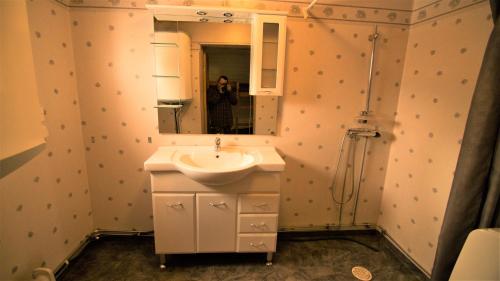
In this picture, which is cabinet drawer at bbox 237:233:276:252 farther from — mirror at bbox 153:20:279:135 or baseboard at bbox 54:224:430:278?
mirror at bbox 153:20:279:135

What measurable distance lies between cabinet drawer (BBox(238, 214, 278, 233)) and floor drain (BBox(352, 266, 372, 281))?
69 centimetres

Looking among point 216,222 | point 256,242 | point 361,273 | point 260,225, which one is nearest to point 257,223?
point 260,225

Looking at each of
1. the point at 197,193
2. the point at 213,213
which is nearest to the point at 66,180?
the point at 197,193

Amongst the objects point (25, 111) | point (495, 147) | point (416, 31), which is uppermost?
point (416, 31)

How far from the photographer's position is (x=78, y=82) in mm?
1672

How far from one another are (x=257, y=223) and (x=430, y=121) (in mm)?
1408

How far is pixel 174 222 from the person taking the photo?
1.52 meters

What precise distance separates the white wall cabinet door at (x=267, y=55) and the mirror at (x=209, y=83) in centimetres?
10

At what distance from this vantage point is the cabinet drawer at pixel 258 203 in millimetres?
1531

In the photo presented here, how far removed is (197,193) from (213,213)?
178 mm

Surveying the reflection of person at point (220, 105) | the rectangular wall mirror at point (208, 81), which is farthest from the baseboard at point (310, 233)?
the reflection of person at point (220, 105)

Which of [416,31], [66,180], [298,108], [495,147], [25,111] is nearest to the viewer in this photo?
[25,111]

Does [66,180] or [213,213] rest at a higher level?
[66,180]

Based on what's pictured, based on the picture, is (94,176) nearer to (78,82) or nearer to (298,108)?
(78,82)
